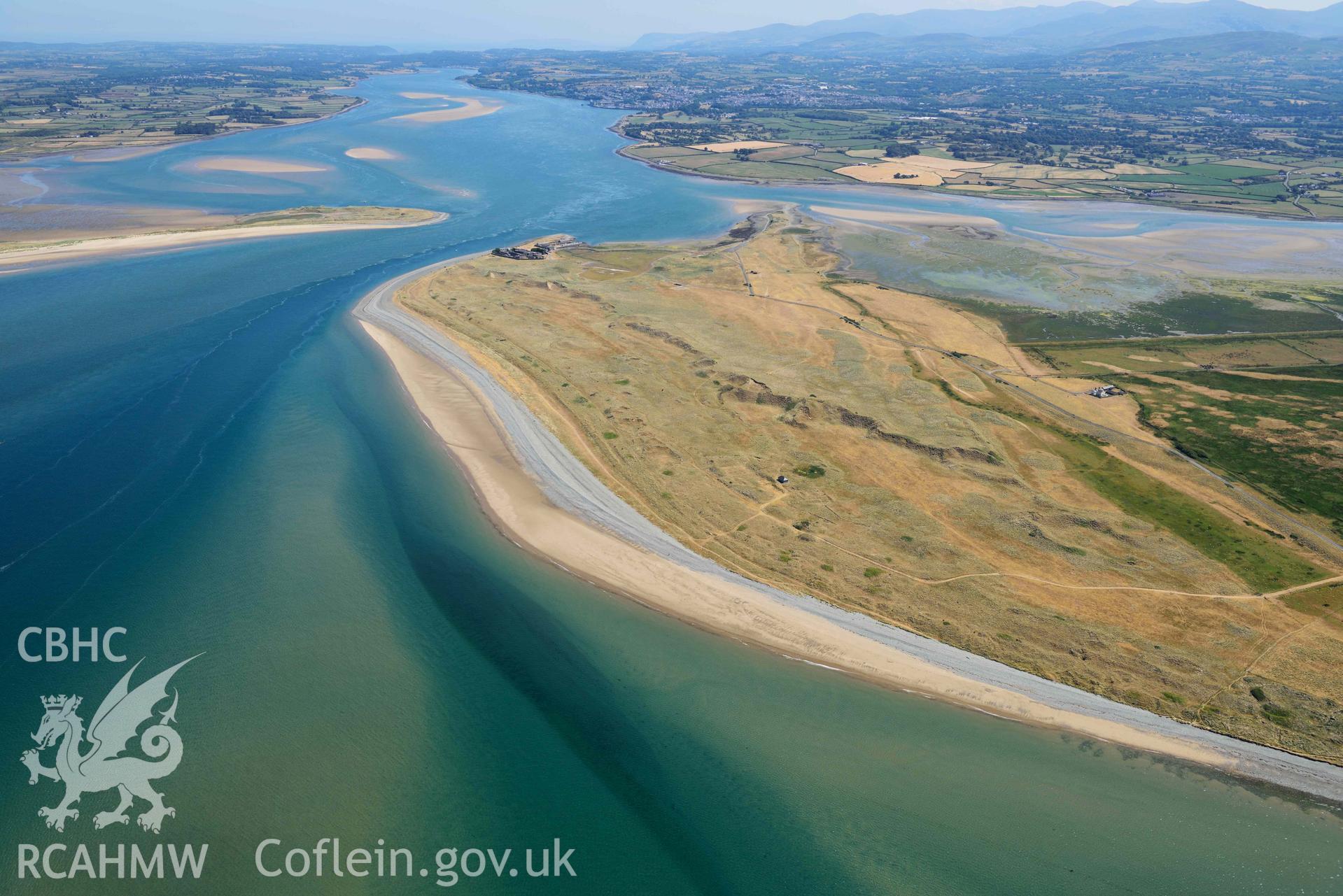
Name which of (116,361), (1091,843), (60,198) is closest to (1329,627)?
(1091,843)

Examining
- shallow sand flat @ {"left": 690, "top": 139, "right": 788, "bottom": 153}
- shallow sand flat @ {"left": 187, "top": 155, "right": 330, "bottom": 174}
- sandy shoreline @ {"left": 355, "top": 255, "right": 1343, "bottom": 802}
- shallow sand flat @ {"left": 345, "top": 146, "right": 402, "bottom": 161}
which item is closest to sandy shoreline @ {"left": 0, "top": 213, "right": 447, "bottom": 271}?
shallow sand flat @ {"left": 187, "top": 155, "right": 330, "bottom": 174}

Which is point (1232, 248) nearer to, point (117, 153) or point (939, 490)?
point (939, 490)

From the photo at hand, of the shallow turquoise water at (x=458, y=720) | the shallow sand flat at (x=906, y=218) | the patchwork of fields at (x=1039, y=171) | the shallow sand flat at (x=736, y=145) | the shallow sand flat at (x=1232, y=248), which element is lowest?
the shallow turquoise water at (x=458, y=720)

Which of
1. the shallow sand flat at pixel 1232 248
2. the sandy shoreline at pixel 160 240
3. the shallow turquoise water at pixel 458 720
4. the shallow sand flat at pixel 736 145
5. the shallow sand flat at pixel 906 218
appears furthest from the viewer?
the shallow sand flat at pixel 736 145

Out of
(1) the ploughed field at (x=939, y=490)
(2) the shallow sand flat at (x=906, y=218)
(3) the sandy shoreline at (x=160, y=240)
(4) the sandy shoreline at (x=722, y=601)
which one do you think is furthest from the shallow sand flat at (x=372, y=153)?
(4) the sandy shoreline at (x=722, y=601)

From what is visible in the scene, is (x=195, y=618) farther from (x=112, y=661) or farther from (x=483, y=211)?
(x=483, y=211)

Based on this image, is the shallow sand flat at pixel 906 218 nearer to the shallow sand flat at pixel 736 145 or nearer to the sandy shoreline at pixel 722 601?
the shallow sand flat at pixel 736 145

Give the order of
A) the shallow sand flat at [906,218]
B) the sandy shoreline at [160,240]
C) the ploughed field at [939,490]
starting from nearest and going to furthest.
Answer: the ploughed field at [939,490]
the sandy shoreline at [160,240]
the shallow sand flat at [906,218]
